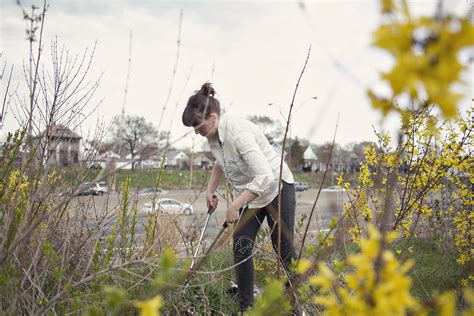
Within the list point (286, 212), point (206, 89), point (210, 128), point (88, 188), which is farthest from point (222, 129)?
point (88, 188)

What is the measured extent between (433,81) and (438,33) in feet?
0.24

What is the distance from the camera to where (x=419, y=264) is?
4.77 metres

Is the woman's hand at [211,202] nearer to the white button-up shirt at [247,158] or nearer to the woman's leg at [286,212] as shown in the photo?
the white button-up shirt at [247,158]

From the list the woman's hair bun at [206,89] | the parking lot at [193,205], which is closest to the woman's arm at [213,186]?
the parking lot at [193,205]

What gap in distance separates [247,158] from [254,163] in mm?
70

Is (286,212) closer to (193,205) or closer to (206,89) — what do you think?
(206,89)

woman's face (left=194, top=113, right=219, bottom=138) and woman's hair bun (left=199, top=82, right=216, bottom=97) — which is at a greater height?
woman's hair bun (left=199, top=82, right=216, bottom=97)

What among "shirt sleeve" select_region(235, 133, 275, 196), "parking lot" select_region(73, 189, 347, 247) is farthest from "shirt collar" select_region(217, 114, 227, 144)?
"parking lot" select_region(73, 189, 347, 247)

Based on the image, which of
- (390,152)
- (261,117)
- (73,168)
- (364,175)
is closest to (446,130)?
(390,152)

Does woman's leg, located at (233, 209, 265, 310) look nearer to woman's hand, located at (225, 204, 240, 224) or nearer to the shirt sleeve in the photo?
woman's hand, located at (225, 204, 240, 224)

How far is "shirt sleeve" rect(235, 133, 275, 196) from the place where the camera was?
2.61 meters

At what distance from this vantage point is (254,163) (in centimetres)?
267

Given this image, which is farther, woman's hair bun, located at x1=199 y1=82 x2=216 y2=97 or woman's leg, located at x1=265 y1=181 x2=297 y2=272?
woman's leg, located at x1=265 y1=181 x2=297 y2=272

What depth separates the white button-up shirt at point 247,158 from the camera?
265cm
